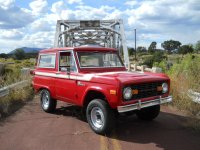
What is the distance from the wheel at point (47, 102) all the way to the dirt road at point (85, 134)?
294mm

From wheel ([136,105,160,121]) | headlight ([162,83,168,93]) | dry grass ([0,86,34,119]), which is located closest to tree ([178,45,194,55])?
dry grass ([0,86,34,119])

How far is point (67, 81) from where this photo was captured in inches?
297

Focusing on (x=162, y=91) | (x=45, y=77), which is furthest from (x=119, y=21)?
(x=162, y=91)

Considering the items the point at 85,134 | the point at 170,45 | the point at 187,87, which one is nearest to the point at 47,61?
the point at 85,134

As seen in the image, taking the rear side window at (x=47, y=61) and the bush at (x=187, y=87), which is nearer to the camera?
the bush at (x=187, y=87)

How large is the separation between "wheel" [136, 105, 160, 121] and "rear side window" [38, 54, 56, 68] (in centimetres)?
287

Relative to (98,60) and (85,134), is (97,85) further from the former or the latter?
(98,60)

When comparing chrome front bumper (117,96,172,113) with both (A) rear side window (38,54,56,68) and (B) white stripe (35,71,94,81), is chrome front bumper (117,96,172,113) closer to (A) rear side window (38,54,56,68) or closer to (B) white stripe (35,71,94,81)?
(B) white stripe (35,71,94,81)

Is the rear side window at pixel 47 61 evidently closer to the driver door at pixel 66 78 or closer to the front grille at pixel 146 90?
the driver door at pixel 66 78

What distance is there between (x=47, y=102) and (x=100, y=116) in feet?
9.04

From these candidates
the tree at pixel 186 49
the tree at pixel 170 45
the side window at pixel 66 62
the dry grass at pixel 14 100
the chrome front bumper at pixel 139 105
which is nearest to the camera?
the chrome front bumper at pixel 139 105

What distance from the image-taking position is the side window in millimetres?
7457

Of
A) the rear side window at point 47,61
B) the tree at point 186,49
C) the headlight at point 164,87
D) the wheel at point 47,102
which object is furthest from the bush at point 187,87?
the tree at point 186,49

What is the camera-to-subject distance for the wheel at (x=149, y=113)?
24.5ft
